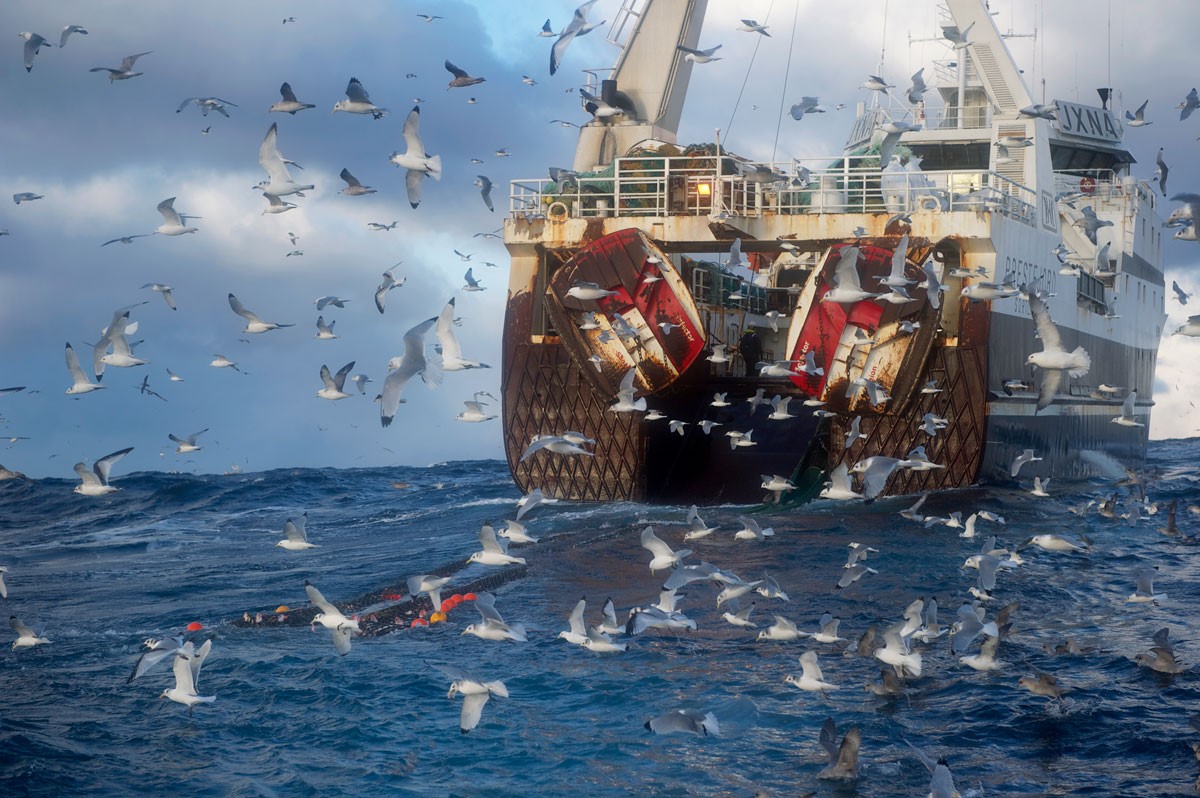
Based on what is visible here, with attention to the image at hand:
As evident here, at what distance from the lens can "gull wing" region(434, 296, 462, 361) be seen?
54.1 ft

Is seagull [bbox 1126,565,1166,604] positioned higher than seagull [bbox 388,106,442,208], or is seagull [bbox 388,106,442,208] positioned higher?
seagull [bbox 388,106,442,208]

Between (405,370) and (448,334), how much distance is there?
1.23m

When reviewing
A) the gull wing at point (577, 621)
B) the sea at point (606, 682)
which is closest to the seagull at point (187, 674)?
the sea at point (606, 682)

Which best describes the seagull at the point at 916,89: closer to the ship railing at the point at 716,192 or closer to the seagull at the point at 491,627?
the ship railing at the point at 716,192

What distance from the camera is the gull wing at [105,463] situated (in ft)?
57.8

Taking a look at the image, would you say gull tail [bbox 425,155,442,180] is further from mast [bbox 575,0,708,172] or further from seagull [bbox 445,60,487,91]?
mast [bbox 575,0,708,172]

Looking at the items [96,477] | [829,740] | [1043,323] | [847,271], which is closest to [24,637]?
[96,477]

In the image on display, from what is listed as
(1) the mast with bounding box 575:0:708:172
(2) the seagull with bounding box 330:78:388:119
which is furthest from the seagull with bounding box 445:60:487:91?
(1) the mast with bounding box 575:0:708:172

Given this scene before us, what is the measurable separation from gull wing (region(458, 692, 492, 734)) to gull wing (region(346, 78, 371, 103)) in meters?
8.63

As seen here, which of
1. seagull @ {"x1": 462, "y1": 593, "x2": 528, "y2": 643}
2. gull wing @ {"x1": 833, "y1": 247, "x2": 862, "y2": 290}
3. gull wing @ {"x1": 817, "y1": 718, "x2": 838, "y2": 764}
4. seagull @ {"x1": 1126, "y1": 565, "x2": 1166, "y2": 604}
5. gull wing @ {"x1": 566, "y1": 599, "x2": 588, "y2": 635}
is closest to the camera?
gull wing @ {"x1": 817, "y1": 718, "x2": 838, "y2": 764}

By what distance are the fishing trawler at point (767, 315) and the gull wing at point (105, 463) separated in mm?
7833

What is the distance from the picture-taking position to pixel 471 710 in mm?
13062

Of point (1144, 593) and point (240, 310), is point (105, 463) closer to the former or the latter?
point (240, 310)

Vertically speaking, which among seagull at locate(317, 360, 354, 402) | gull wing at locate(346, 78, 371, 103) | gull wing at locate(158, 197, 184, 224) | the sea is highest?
gull wing at locate(346, 78, 371, 103)
